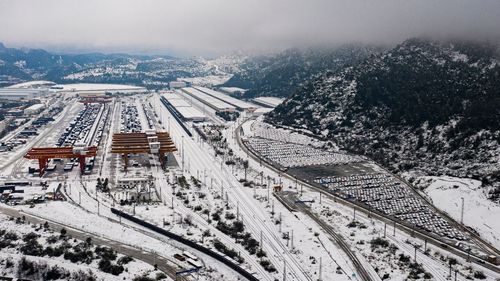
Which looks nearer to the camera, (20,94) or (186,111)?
(186,111)

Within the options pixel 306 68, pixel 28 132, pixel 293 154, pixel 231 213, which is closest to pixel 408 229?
pixel 231 213

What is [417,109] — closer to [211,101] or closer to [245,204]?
[245,204]

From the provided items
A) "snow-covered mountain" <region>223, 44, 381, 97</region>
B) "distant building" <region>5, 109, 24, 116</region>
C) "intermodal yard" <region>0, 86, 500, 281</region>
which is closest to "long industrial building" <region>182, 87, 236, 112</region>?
"snow-covered mountain" <region>223, 44, 381, 97</region>

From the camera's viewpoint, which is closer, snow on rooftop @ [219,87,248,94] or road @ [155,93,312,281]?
road @ [155,93,312,281]

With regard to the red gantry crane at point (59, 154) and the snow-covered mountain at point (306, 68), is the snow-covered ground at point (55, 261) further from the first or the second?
the snow-covered mountain at point (306, 68)

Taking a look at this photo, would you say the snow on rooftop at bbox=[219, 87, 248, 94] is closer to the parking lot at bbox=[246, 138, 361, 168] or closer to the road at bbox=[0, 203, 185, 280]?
the parking lot at bbox=[246, 138, 361, 168]

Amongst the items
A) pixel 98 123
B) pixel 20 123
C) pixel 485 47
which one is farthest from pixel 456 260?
pixel 20 123
